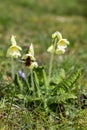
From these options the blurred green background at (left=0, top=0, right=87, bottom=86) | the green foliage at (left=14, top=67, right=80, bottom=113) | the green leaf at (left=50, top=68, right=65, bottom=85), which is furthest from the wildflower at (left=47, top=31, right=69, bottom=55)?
the blurred green background at (left=0, top=0, right=87, bottom=86)

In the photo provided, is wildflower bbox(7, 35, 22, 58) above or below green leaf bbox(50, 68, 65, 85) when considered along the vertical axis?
above

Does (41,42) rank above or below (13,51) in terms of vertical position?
above

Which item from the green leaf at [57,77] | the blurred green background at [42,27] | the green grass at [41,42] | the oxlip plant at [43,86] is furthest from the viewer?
the blurred green background at [42,27]

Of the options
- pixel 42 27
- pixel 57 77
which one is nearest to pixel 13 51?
pixel 57 77

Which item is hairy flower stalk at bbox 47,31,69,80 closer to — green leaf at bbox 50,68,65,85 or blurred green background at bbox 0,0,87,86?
green leaf at bbox 50,68,65,85

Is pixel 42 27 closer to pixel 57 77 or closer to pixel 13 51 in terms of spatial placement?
pixel 57 77

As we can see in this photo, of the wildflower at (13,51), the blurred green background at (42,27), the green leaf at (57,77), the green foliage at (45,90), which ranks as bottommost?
the green foliage at (45,90)

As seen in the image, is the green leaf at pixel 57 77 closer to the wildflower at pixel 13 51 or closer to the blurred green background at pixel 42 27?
the wildflower at pixel 13 51

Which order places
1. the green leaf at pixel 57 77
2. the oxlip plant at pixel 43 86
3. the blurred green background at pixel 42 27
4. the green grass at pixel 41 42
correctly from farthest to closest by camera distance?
the blurred green background at pixel 42 27, the green leaf at pixel 57 77, the oxlip plant at pixel 43 86, the green grass at pixel 41 42

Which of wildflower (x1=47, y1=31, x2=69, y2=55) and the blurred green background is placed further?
the blurred green background

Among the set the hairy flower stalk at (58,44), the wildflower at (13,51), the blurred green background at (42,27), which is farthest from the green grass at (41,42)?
the hairy flower stalk at (58,44)
